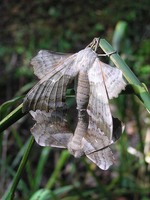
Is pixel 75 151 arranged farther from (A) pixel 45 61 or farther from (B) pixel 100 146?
(A) pixel 45 61

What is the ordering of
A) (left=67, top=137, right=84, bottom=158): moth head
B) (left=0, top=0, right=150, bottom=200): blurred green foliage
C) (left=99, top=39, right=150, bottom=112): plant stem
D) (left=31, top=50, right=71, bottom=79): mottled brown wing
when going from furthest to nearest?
(left=0, top=0, right=150, bottom=200): blurred green foliage < (left=31, top=50, right=71, bottom=79): mottled brown wing < (left=67, top=137, right=84, bottom=158): moth head < (left=99, top=39, right=150, bottom=112): plant stem

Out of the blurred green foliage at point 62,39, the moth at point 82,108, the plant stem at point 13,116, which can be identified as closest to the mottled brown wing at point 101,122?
the moth at point 82,108

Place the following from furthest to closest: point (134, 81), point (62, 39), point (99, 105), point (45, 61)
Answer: point (62, 39) → point (45, 61) → point (99, 105) → point (134, 81)

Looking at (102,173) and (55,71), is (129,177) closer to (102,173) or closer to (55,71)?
(102,173)

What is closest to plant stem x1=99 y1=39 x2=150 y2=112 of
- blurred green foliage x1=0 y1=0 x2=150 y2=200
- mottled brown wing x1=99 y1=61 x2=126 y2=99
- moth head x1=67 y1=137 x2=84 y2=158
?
mottled brown wing x1=99 y1=61 x2=126 y2=99

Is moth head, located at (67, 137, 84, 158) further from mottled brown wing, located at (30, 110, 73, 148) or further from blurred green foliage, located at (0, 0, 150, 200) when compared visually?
blurred green foliage, located at (0, 0, 150, 200)

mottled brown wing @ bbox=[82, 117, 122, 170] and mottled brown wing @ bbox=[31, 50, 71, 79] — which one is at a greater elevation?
mottled brown wing @ bbox=[31, 50, 71, 79]

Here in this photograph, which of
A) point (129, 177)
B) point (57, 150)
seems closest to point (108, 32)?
A: point (57, 150)

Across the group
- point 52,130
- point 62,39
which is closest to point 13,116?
point 52,130

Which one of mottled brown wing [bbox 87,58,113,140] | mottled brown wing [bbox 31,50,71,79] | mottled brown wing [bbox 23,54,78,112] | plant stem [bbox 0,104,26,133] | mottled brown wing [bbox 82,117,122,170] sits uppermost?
mottled brown wing [bbox 31,50,71,79]

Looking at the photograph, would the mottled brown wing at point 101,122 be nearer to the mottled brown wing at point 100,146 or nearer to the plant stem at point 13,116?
the mottled brown wing at point 100,146
